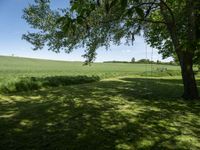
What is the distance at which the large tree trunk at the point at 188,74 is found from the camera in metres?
15.2

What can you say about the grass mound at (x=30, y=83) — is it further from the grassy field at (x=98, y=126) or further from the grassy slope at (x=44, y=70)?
the grassy field at (x=98, y=126)

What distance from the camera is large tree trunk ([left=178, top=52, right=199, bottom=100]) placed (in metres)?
15.2

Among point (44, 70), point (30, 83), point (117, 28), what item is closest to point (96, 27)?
point (117, 28)

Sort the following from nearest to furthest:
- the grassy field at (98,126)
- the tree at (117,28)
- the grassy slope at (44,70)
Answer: the grassy field at (98,126)
the tree at (117,28)
the grassy slope at (44,70)

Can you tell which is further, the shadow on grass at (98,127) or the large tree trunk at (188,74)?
the large tree trunk at (188,74)

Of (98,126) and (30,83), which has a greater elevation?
(30,83)

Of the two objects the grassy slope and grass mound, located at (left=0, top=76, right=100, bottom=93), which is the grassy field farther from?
the grassy slope

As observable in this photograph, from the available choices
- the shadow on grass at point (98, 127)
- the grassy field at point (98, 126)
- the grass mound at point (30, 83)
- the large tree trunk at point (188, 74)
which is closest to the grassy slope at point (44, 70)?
the grass mound at point (30, 83)

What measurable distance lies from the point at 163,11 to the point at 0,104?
33.0 ft

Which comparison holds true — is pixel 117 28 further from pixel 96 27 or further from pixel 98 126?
pixel 98 126

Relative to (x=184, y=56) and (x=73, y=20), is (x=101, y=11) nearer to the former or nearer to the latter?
(x=184, y=56)

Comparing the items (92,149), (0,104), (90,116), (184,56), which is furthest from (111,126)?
(184,56)

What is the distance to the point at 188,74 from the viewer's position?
50.3 feet

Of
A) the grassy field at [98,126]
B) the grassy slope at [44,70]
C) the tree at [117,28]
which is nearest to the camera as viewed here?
the grassy field at [98,126]
